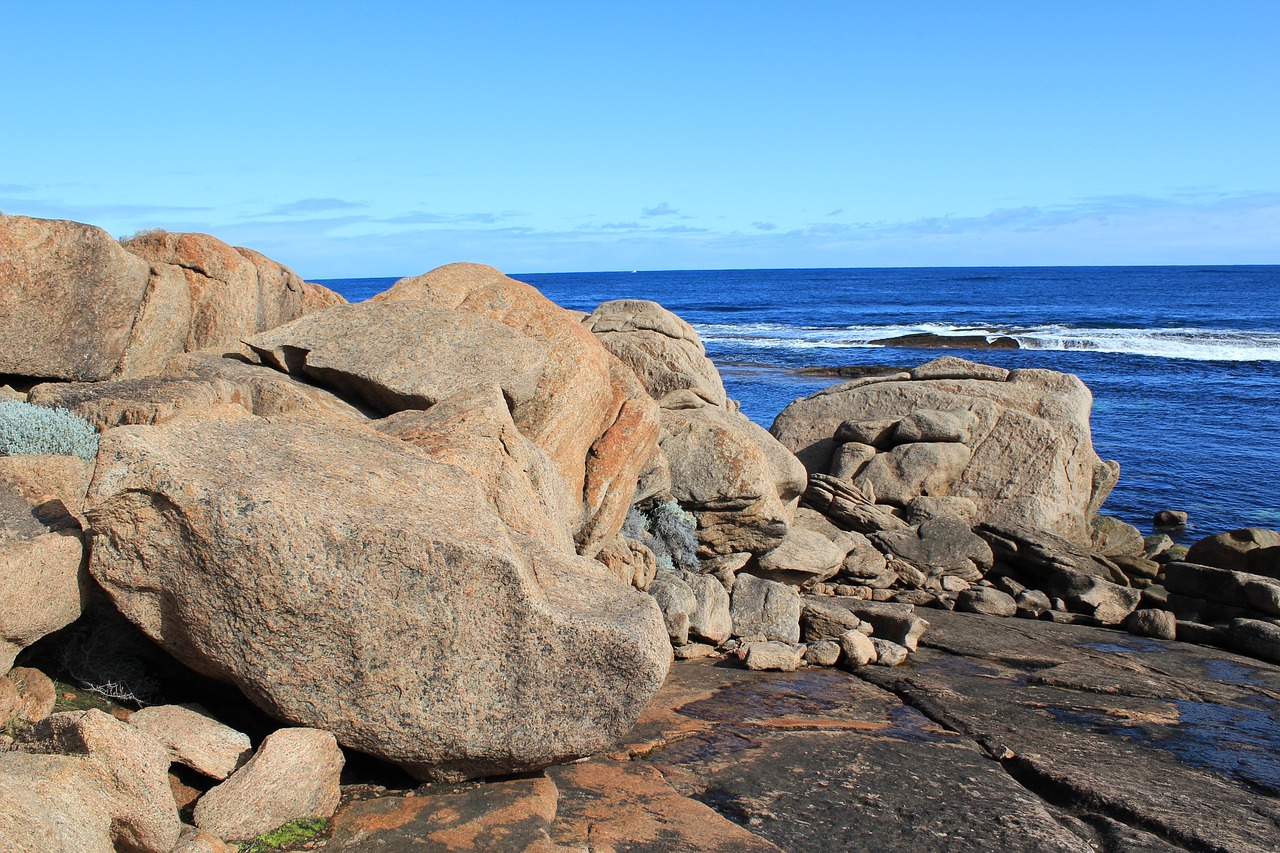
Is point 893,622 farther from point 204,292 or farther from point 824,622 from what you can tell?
point 204,292

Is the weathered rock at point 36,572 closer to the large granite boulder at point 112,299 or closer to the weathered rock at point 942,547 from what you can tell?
the large granite boulder at point 112,299

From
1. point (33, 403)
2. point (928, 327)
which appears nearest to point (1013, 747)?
point (33, 403)

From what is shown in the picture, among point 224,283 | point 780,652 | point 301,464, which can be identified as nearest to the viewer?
point 301,464

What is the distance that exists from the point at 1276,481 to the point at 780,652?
20065mm

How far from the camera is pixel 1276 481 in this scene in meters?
24.6

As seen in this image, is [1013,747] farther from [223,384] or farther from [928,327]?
[928,327]

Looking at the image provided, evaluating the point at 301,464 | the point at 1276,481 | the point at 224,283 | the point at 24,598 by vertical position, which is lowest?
the point at 1276,481

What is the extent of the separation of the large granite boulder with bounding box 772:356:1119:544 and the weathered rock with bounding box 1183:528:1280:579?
6.23 feet

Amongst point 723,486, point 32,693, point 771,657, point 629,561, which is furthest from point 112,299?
point 771,657

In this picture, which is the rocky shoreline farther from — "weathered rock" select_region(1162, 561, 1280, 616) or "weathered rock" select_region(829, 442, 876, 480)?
"weathered rock" select_region(829, 442, 876, 480)

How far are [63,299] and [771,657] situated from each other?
8.20 metres

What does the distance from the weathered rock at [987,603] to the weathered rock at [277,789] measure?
10709mm

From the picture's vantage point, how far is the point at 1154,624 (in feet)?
44.5

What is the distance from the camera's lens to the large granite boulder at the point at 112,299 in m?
10.2
